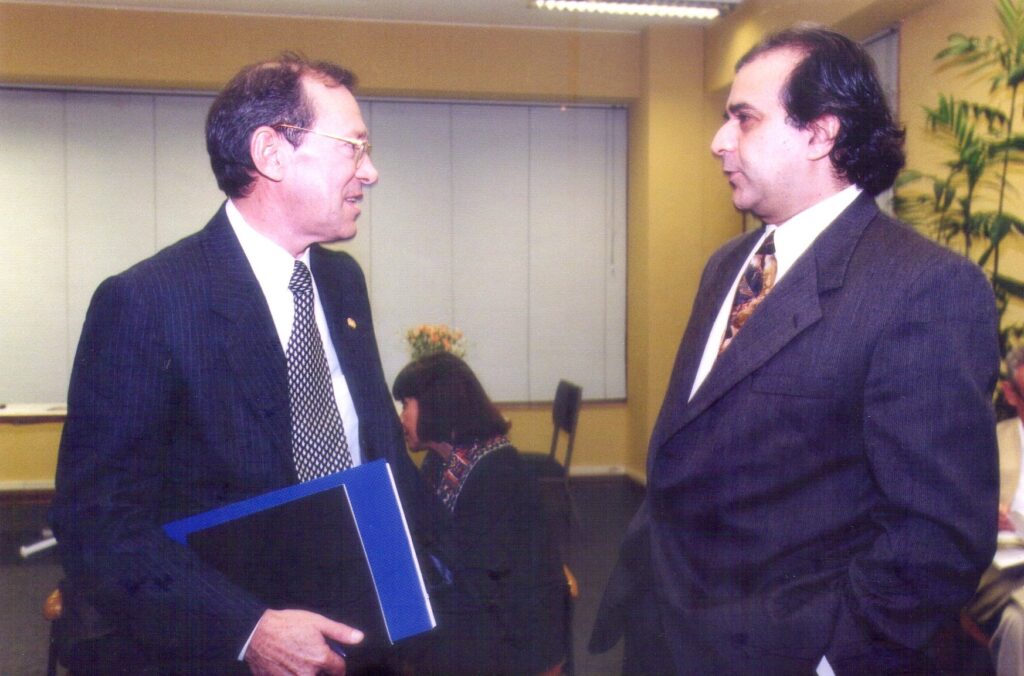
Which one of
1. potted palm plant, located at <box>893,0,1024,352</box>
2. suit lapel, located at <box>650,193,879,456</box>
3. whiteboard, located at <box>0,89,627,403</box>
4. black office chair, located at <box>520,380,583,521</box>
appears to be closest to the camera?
suit lapel, located at <box>650,193,879,456</box>

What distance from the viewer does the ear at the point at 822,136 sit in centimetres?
137

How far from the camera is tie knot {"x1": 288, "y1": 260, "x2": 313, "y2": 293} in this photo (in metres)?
1.42

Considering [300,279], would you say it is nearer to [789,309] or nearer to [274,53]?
[789,309]

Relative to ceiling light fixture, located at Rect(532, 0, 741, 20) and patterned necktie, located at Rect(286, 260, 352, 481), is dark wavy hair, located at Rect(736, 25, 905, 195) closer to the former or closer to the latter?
patterned necktie, located at Rect(286, 260, 352, 481)

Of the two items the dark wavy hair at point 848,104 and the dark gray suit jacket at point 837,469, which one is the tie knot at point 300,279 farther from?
the dark wavy hair at point 848,104

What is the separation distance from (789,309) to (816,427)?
189 mm

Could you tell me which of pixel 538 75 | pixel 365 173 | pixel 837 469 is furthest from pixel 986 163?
pixel 538 75

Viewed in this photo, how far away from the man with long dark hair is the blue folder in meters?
0.44

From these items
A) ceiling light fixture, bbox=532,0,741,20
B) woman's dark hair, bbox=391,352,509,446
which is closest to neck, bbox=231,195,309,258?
woman's dark hair, bbox=391,352,509,446

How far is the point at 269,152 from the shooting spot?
1.40m

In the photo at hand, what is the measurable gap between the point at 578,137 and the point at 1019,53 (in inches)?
151

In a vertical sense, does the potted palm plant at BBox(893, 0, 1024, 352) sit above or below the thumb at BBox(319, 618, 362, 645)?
above

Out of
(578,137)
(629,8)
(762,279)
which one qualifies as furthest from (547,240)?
(762,279)

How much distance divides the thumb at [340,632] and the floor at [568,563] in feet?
7.24
